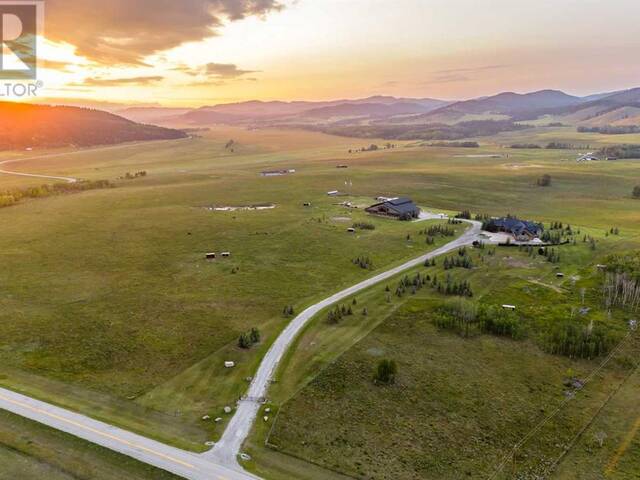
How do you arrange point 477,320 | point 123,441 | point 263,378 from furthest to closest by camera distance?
point 477,320 → point 263,378 → point 123,441

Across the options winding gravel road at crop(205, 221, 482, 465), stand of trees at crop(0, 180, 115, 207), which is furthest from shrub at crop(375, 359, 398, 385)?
stand of trees at crop(0, 180, 115, 207)

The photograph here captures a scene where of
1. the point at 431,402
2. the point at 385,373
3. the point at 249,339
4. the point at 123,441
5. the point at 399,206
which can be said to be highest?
the point at 399,206

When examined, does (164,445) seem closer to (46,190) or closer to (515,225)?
(515,225)

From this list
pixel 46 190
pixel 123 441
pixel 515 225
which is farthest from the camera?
pixel 46 190

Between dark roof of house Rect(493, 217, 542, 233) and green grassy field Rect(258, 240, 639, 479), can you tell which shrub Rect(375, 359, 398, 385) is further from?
dark roof of house Rect(493, 217, 542, 233)

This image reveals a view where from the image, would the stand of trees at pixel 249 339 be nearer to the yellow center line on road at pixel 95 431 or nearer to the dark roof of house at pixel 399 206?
the yellow center line on road at pixel 95 431

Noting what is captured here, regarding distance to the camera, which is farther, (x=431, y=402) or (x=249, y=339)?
(x=249, y=339)

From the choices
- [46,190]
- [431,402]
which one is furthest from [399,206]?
[46,190]

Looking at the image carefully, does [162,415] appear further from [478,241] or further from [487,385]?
[478,241]

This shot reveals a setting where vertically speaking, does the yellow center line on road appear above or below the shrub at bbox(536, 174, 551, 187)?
below
